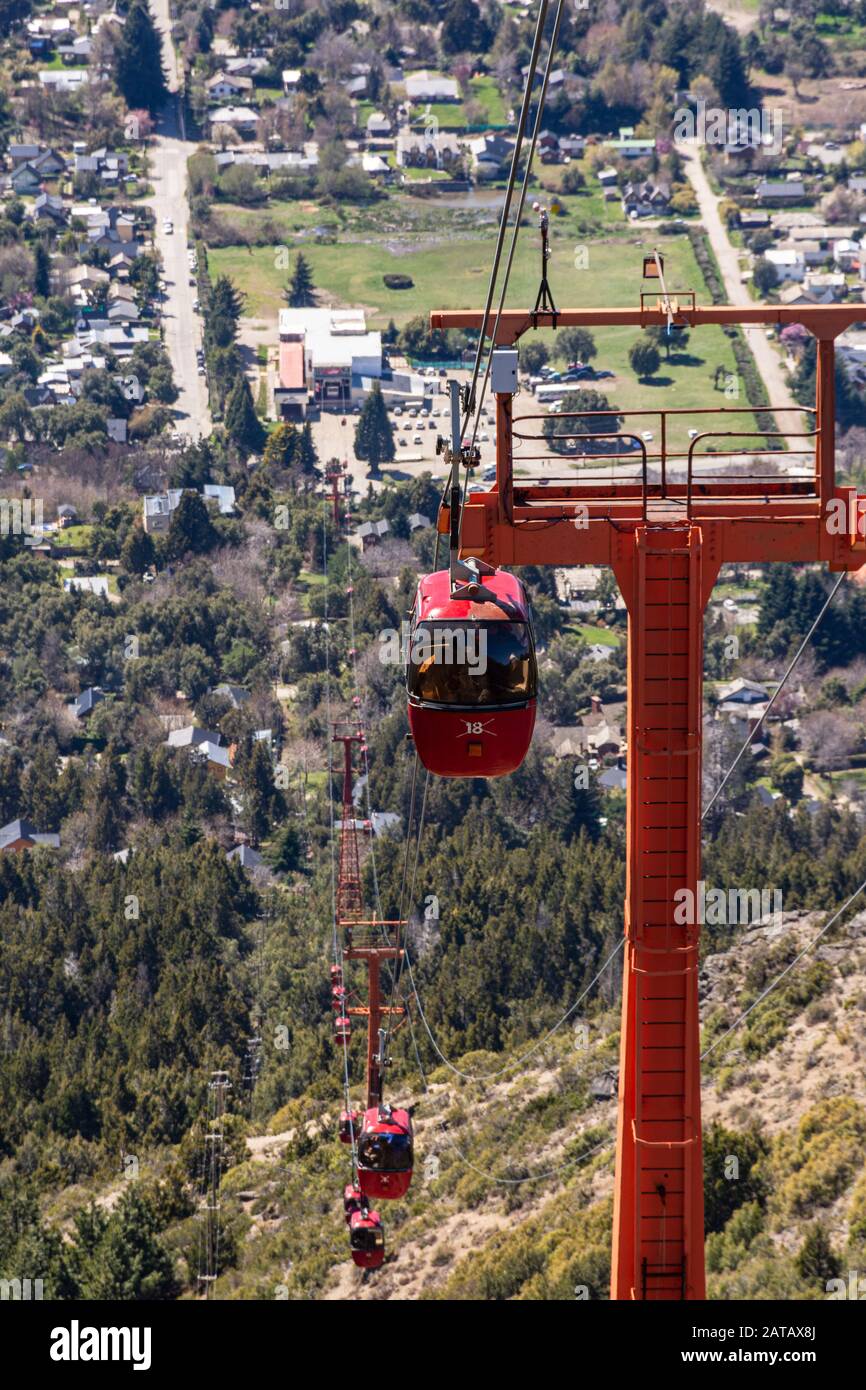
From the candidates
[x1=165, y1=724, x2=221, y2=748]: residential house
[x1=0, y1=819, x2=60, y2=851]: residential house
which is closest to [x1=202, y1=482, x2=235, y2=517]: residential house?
[x1=165, y1=724, x2=221, y2=748]: residential house

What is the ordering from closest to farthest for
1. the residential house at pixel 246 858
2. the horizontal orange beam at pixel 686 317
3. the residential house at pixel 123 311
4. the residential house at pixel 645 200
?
1. the horizontal orange beam at pixel 686 317
2. the residential house at pixel 246 858
3. the residential house at pixel 123 311
4. the residential house at pixel 645 200

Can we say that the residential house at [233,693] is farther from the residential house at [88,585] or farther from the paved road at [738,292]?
the paved road at [738,292]

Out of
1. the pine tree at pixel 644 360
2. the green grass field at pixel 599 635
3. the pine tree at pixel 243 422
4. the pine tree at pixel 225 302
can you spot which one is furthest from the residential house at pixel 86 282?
the green grass field at pixel 599 635

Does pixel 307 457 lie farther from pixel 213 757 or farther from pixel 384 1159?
pixel 384 1159

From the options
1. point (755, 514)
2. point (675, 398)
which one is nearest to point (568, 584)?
point (675, 398)

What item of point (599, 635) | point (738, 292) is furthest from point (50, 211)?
point (599, 635)

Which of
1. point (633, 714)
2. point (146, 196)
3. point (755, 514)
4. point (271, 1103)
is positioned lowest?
point (271, 1103)

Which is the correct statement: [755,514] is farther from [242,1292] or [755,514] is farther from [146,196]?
[146,196]
